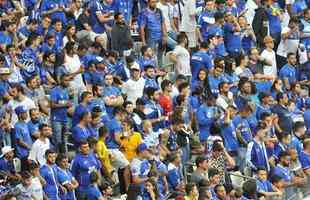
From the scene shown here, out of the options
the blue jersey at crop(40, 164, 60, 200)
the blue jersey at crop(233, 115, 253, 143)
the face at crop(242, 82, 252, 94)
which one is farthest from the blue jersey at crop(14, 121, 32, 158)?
the face at crop(242, 82, 252, 94)

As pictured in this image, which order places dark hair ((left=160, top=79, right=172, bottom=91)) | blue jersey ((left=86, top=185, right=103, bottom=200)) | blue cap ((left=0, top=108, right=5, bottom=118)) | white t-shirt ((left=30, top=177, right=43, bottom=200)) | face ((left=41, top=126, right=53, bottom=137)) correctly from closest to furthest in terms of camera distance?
white t-shirt ((left=30, top=177, right=43, bottom=200)), blue jersey ((left=86, top=185, right=103, bottom=200)), face ((left=41, top=126, right=53, bottom=137)), blue cap ((left=0, top=108, right=5, bottom=118)), dark hair ((left=160, top=79, right=172, bottom=91))

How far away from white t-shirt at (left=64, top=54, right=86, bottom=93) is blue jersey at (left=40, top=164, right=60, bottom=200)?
297 cm

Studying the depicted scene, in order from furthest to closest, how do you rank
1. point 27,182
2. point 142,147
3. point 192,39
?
point 192,39 < point 142,147 < point 27,182

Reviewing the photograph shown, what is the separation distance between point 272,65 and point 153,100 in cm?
370

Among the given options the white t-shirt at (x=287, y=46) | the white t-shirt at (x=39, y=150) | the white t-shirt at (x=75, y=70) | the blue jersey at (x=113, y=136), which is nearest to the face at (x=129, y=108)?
the blue jersey at (x=113, y=136)

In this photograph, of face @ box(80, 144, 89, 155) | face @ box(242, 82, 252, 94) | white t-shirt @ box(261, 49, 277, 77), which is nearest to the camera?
face @ box(80, 144, 89, 155)

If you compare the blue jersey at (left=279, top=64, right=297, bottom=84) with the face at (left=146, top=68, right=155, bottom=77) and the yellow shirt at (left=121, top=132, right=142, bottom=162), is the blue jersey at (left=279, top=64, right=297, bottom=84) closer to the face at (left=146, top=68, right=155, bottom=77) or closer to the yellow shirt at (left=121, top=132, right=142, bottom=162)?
the face at (left=146, top=68, right=155, bottom=77)

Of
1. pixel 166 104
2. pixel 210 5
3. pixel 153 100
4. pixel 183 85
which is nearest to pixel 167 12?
pixel 210 5

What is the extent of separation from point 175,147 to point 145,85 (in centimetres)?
159

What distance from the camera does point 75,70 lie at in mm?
19359

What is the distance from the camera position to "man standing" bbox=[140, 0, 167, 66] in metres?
21.3

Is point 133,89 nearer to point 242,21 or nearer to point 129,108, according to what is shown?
point 129,108

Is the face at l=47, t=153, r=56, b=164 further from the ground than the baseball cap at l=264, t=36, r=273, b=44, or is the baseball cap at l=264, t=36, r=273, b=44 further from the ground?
the baseball cap at l=264, t=36, r=273, b=44

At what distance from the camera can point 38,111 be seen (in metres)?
17.9
